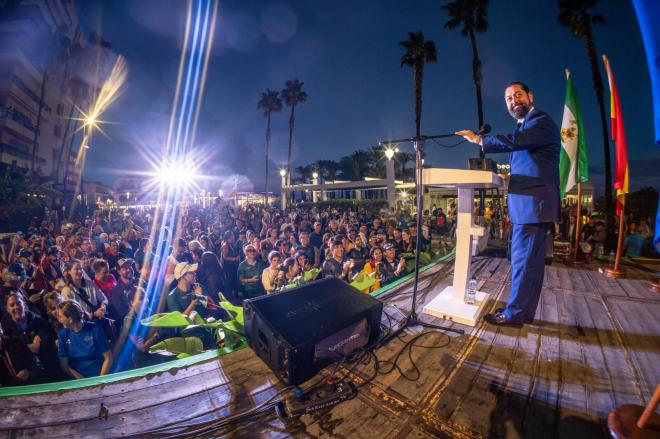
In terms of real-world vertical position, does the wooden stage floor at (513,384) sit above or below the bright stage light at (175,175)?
below

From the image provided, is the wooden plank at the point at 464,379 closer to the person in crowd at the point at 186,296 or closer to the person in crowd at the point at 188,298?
the person in crowd at the point at 188,298

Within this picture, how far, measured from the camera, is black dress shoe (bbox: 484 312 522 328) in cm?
239

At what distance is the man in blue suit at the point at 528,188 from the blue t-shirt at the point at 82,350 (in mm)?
4097

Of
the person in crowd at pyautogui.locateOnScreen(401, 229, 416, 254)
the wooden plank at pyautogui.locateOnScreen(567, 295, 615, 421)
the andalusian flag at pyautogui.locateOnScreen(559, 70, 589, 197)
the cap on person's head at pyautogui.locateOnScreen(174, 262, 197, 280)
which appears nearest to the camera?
the wooden plank at pyautogui.locateOnScreen(567, 295, 615, 421)

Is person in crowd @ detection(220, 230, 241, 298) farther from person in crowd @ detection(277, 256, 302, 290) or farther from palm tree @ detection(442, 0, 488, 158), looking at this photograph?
palm tree @ detection(442, 0, 488, 158)

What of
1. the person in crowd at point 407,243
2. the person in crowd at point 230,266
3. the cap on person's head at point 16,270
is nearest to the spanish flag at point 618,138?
the person in crowd at point 407,243

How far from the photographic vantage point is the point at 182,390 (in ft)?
5.47

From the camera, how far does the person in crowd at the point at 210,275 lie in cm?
498

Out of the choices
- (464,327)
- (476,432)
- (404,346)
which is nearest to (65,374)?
(404,346)

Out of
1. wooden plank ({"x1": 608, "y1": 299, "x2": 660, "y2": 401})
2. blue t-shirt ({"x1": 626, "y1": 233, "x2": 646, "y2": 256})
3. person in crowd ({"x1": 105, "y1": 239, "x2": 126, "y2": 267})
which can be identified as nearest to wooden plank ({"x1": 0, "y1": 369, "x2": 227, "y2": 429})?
wooden plank ({"x1": 608, "y1": 299, "x2": 660, "y2": 401})

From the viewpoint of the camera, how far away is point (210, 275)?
512 centimetres

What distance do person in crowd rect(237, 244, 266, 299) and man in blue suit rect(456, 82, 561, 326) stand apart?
4.23 metres

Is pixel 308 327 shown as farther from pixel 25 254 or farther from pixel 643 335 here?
pixel 25 254

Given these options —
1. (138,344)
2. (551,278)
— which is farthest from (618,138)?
(138,344)
